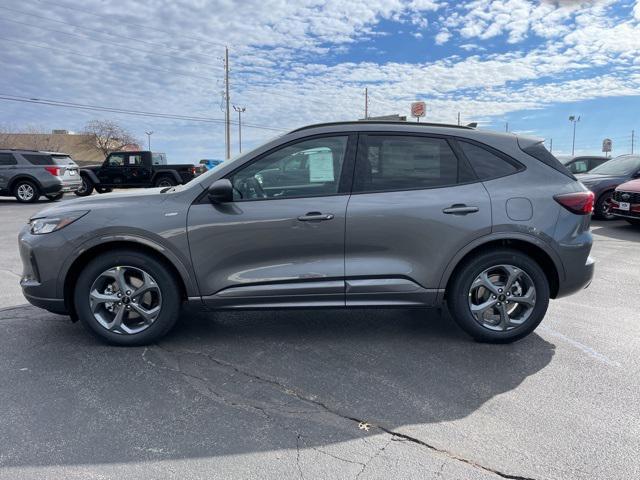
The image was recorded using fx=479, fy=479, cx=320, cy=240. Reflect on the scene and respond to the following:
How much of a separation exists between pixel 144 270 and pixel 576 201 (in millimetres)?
3435

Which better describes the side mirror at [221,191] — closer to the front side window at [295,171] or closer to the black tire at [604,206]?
the front side window at [295,171]

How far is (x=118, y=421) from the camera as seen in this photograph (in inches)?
111

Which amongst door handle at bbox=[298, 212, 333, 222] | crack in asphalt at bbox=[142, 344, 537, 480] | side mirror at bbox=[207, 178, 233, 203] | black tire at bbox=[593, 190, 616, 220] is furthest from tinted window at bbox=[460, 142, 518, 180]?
black tire at bbox=[593, 190, 616, 220]

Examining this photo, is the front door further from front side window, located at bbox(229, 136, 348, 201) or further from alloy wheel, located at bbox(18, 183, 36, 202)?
alloy wheel, located at bbox(18, 183, 36, 202)

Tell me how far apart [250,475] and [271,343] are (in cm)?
164

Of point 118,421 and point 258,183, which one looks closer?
point 118,421

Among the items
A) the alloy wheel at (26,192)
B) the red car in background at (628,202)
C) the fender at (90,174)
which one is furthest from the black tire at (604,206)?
the fender at (90,174)

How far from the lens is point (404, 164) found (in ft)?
12.6

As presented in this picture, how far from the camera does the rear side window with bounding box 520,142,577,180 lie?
3.90 m

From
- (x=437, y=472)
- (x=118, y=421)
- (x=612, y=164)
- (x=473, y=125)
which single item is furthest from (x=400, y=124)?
(x=612, y=164)

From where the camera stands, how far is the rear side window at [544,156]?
390 cm

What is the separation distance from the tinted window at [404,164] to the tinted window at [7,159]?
651 inches

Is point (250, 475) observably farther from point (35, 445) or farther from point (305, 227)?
point (305, 227)

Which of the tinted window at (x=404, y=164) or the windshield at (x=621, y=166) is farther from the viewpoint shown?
the windshield at (x=621, y=166)
